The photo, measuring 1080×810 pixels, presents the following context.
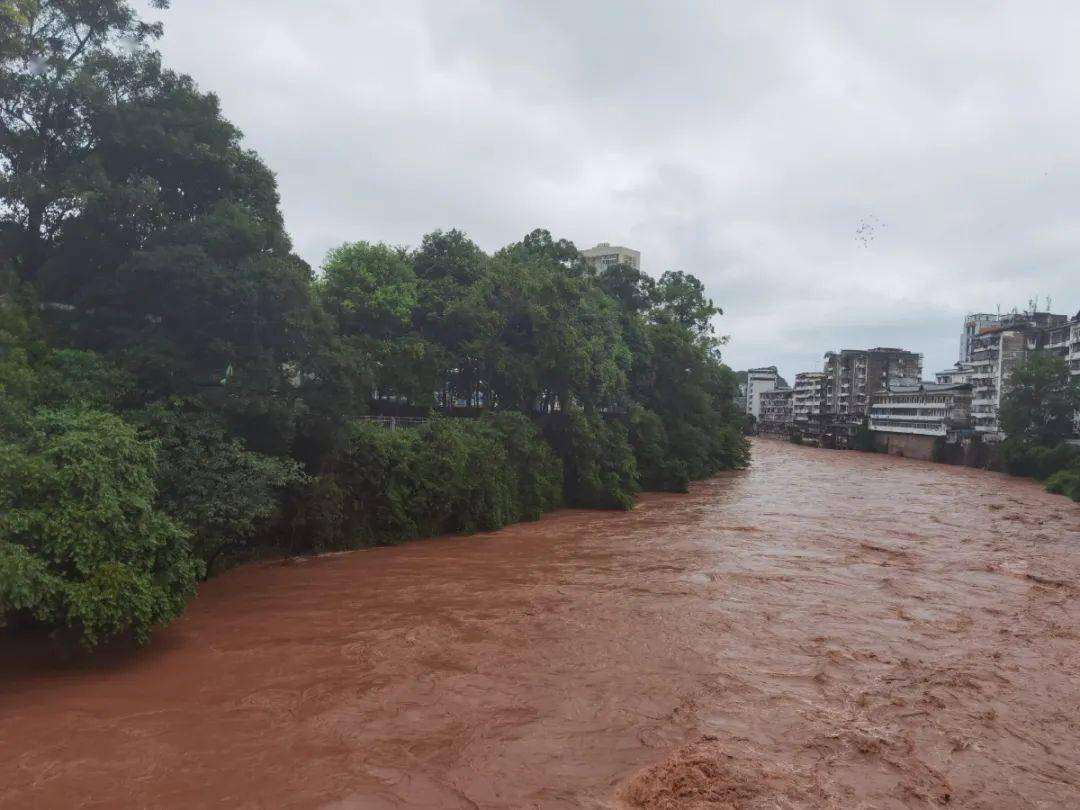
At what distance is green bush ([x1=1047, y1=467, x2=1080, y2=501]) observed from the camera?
1236 inches

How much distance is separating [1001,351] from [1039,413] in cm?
1251

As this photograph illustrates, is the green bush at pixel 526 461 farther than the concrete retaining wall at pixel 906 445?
No

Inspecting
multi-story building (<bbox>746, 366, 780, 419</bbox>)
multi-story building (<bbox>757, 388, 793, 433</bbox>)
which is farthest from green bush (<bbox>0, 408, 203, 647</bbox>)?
multi-story building (<bbox>746, 366, 780, 419</bbox>)

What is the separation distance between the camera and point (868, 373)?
76.5 m

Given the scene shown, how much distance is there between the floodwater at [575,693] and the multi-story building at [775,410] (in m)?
86.6

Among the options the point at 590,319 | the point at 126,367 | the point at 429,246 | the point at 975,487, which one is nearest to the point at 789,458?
the point at 975,487

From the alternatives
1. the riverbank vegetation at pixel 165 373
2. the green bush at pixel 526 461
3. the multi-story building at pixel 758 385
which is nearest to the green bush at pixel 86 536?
the riverbank vegetation at pixel 165 373

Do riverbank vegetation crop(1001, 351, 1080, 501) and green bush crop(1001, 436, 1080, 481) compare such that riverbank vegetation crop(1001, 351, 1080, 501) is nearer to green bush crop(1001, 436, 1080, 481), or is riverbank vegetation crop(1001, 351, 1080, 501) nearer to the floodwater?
green bush crop(1001, 436, 1080, 481)

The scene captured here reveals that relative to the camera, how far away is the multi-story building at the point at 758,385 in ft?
366

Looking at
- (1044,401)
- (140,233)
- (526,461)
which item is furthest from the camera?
(1044,401)

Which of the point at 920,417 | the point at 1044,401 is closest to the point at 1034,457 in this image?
the point at 1044,401

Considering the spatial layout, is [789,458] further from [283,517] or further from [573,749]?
[573,749]

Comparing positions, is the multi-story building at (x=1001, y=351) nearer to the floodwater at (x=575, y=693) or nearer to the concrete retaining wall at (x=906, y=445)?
the concrete retaining wall at (x=906, y=445)

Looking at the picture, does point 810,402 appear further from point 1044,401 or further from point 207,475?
point 207,475
